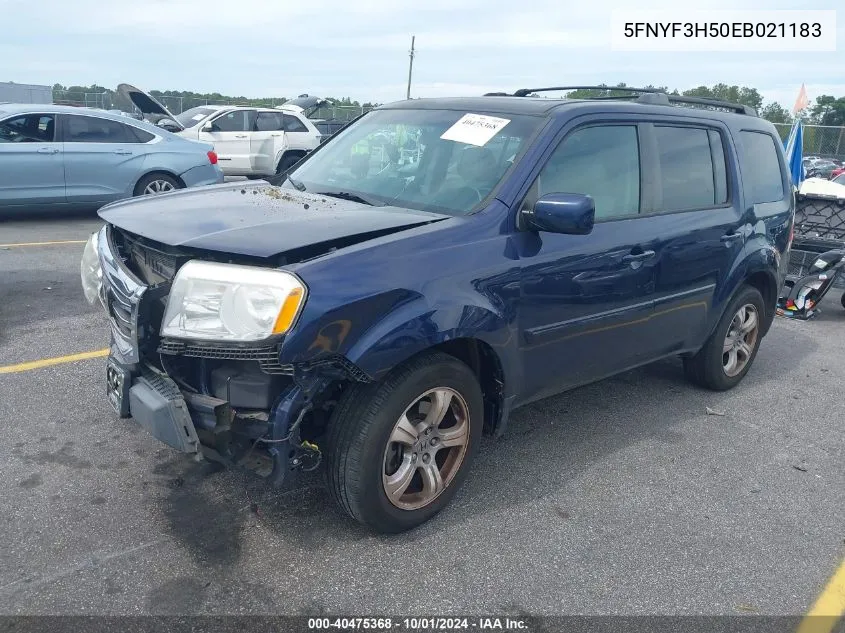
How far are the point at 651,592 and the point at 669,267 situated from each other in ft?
6.19

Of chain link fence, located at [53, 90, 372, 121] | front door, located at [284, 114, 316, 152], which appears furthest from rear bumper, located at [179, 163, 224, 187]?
chain link fence, located at [53, 90, 372, 121]

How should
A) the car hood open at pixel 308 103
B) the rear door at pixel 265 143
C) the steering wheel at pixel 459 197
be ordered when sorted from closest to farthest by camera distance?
the steering wheel at pixel 459 197 → the rear door at pixel 265 143 → the car hood open at pixel 308 103

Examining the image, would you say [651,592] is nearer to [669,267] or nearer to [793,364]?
[669,267]

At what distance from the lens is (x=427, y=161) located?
374cm

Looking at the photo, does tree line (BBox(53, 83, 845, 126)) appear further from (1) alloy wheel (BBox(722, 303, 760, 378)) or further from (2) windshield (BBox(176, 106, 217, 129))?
(1) alloy wheel (BBox(722, 303, 760, 378))

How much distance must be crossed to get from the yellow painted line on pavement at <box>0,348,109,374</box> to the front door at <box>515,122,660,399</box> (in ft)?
10.0

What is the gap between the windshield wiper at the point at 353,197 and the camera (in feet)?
11.7

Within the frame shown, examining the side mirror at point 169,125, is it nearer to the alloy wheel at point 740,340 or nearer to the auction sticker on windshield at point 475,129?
the auction sticker on windshield at point 475,129

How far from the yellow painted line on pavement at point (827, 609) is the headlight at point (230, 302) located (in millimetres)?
2258

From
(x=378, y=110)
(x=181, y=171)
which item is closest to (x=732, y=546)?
(x=378, y=110)

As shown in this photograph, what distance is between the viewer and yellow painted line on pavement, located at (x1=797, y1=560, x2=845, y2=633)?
2795 mm

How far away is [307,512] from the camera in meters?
3.26

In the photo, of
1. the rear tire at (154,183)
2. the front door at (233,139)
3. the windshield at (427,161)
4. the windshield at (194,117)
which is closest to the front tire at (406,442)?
the windshield at (427,161)

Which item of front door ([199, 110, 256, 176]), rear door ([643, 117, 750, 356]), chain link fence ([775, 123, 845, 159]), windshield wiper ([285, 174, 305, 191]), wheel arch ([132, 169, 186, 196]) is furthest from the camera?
→ chain link fence ([775, 123, 845, 159])
